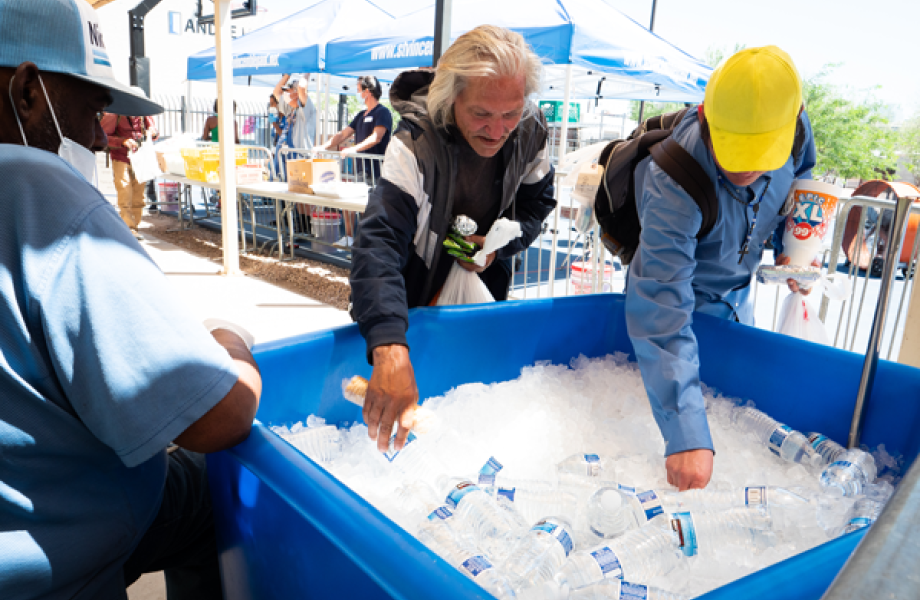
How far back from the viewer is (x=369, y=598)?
0.73 meters

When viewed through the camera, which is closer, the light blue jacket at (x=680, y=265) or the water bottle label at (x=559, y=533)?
the water bottle label at (x=559, y=533)

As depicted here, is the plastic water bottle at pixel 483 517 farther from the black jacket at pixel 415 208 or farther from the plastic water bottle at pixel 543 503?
the black jacket at pixel 415 208

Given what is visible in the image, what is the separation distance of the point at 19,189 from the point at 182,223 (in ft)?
27.5

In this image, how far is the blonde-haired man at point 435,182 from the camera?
1341mm

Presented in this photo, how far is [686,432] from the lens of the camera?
1.33 m

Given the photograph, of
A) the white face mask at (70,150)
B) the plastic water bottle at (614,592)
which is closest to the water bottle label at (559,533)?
the plastic water bottle at (614,592)

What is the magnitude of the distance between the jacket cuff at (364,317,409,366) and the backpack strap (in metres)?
0.80

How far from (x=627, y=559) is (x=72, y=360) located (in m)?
0.95

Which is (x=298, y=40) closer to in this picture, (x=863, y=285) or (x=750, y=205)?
(x=863, y=285)

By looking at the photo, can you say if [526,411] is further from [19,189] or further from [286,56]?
[286,56]

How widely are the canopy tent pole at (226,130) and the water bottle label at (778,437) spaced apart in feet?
16.5

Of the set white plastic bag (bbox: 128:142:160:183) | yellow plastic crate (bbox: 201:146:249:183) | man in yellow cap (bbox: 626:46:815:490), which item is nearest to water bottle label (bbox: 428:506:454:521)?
man in yellow cap (bbox: 626:46:815:490)

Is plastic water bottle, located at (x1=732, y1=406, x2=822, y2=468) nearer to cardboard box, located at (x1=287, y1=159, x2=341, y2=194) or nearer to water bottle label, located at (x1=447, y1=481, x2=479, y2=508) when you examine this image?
water bottle label, located at (x1=447, y1=481, x2=479, y2=508)

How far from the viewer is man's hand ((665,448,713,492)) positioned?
1302mm
